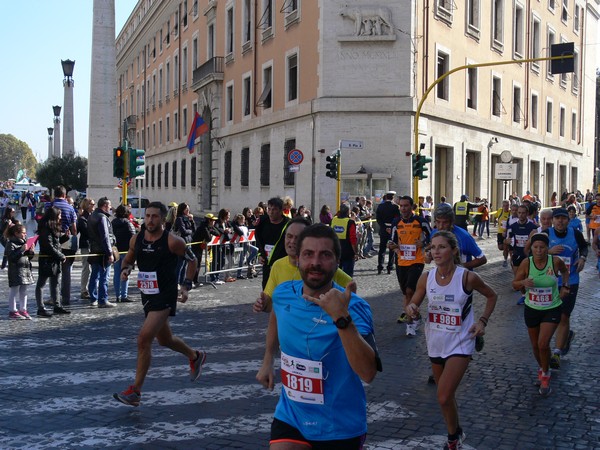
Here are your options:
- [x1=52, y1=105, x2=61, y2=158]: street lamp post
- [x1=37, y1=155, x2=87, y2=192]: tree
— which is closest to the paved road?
[x1=37, y1=155, x2=87, y2=192]: tree

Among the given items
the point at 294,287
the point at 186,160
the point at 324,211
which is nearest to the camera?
the point at 294,287

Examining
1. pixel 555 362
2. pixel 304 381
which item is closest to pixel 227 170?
pixel 555 362

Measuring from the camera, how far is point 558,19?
4356 centimetres

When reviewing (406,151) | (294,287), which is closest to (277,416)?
(294,287)

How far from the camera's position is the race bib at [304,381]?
317 centimetres

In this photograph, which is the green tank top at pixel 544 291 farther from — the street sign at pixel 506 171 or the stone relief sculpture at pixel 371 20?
the street sign at pixel 506 171

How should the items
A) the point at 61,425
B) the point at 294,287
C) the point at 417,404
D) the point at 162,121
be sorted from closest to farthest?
1. the point at 294,287
2. the point at 61,425
3. the point at 417,404
4. the point at 162,121

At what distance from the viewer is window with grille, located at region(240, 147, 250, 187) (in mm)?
36097

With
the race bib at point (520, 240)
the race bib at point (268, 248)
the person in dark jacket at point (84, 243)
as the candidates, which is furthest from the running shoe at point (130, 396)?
the race bib at point (520, 240)

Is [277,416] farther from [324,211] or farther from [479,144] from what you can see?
[479,144]

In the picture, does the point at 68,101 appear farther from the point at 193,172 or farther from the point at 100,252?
the point at 100,252

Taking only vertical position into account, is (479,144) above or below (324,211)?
above

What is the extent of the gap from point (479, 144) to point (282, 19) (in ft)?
34.5

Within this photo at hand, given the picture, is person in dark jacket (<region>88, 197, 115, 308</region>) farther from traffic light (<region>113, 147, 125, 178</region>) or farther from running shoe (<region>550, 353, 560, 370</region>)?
running shoe (<region>550, 353, 560, 370</region>)
